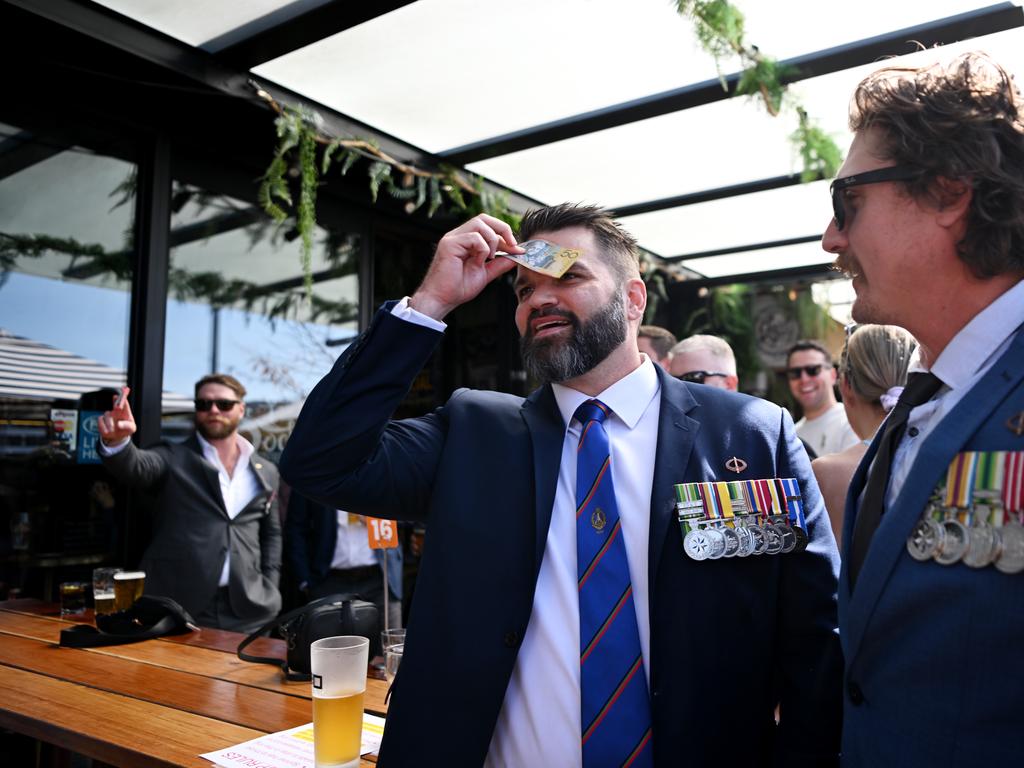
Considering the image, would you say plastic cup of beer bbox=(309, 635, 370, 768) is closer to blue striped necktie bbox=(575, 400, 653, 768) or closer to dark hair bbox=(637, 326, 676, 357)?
blue striped necktie bbox=(575, 400, 653, 768)

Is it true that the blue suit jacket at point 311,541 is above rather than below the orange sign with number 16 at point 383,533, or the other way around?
below

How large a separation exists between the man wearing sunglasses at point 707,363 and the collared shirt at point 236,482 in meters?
2.32

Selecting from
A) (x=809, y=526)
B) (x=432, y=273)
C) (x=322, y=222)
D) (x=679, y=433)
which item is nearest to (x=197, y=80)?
(x=322, y=222)

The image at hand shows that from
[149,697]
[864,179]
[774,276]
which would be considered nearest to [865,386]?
[864,179]

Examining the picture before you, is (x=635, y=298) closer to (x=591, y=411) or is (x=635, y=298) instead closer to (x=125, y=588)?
(x=591, y=411)

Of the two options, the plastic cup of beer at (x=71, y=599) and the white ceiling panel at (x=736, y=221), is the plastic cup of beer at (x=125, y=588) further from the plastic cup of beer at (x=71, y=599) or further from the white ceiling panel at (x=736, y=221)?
the white ceiling panel at (x=736, y=221)

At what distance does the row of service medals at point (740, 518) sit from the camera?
140 cm

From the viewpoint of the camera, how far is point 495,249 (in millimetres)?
1613

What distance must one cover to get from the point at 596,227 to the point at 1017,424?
41.2 inches

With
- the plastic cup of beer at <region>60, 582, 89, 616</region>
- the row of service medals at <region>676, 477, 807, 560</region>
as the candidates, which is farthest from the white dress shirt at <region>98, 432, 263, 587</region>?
the row of service medals at <region>676, 477, 807, 560</region>

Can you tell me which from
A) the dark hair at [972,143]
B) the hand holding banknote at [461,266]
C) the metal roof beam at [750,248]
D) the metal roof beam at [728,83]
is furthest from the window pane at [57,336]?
the metal roof beam at [750,248]

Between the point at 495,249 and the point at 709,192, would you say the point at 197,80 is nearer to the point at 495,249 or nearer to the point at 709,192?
the point at 495,249

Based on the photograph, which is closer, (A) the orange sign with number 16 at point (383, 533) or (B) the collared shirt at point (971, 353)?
(B) the collared shirt at point (971, 353)

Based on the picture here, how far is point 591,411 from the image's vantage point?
5.27 feet
